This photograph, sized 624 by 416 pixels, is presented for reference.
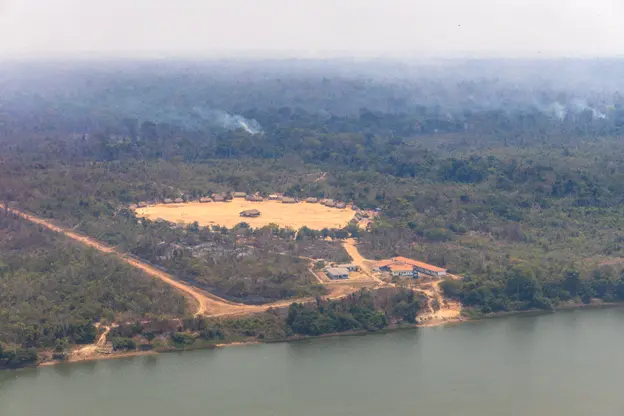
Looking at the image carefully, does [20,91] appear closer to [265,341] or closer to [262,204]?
[262,204]

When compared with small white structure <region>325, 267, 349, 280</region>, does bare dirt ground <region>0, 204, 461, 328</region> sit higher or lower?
lower

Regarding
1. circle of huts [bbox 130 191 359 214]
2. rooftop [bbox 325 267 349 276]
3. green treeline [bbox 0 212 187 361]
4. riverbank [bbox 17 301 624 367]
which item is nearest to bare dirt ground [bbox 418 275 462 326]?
riverbank [bbox 17 301 624 367]

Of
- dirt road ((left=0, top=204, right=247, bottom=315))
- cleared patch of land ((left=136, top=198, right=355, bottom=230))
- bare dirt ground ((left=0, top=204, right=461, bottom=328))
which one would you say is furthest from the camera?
cleared patch of land ((left=136, top=198, right=355, bottom=230))

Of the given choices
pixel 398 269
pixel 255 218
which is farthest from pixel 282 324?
pixel 255 218

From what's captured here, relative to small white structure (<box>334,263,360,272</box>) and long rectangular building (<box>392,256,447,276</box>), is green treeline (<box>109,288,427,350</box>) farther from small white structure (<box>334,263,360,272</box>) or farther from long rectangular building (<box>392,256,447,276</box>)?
long rectangular building (<box>392,256,447,276</box>)

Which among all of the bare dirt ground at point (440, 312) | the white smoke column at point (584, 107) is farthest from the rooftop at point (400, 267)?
the white smoke column at point (584, 107)

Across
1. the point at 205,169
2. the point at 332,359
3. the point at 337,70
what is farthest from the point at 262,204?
the point at 337,70

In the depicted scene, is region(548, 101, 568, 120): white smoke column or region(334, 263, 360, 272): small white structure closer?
region(334, 263, 360, 272): small white structure
